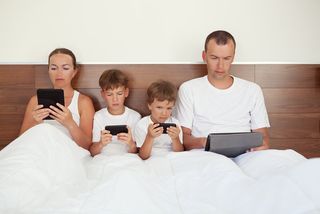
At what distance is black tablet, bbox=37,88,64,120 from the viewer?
159 centimetres

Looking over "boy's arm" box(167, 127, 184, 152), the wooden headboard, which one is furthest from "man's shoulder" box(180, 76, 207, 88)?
"boy's arm" box(167, 127, 184, 152)

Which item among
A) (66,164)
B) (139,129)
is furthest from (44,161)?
(139,129)

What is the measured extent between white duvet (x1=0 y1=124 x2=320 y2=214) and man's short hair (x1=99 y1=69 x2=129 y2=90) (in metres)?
0.44

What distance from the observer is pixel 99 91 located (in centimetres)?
192

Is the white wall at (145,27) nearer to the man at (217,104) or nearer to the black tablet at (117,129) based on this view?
the man at (217,104)

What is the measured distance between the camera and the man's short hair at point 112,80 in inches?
66.9

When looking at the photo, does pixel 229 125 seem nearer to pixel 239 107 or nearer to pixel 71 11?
pixel 239 107

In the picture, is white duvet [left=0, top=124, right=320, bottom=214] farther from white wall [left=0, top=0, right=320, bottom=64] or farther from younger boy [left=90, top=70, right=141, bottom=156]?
white wall [left=0, top=0, right=320, bottom=64]

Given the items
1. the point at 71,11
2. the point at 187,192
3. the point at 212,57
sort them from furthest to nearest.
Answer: the point at 71,11 < the point at 212,57 < the point at 187,192

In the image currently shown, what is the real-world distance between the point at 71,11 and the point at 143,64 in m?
0.49

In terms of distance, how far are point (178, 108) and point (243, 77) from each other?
433 millimetres

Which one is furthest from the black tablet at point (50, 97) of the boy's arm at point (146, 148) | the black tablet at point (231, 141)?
the black tablet at point (231, 141)

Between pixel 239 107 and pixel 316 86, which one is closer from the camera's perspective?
pixel 239 107

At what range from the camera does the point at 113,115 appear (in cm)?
178
